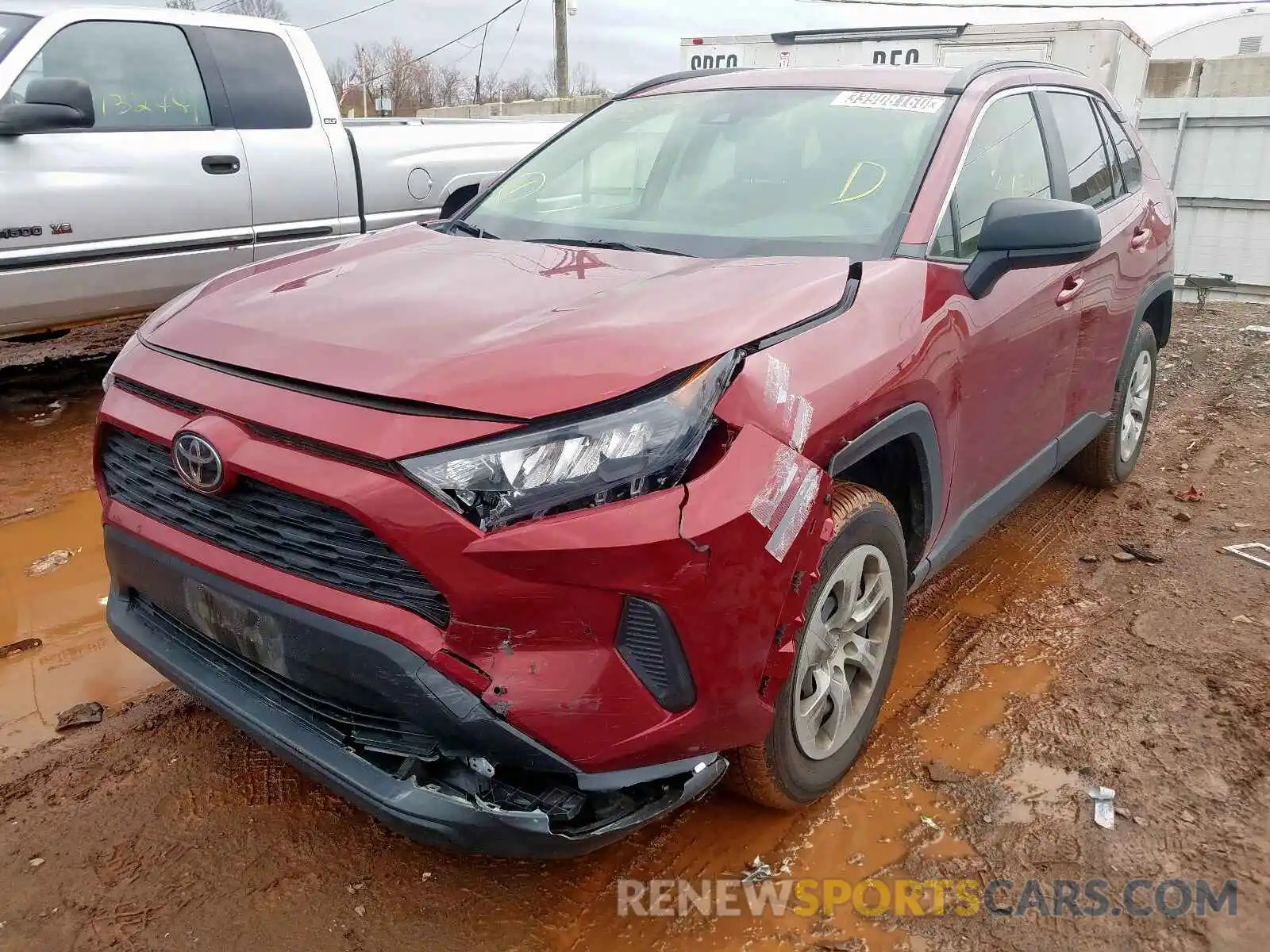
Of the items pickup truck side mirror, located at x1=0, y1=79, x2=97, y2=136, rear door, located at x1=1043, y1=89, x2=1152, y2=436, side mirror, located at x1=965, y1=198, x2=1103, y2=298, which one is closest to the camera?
side mirror, located at x1=965, y1=198, x2=1103, y2=298

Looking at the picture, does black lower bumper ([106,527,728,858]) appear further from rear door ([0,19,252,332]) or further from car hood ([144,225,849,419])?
rear door ([0,19,252,332])

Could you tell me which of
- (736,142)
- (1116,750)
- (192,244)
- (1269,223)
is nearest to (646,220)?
(736,142)

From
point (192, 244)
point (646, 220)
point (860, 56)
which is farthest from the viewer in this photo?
point (860, 56)

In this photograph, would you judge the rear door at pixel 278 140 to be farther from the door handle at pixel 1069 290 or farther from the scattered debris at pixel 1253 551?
the scattered debris at pixel 1253 551

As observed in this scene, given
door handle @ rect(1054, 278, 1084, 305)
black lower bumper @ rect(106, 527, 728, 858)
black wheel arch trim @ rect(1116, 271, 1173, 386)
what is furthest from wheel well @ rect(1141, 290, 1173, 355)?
black lower bumper @ rect(106, 527, 728, 858)

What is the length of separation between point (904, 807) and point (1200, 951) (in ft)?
2.30

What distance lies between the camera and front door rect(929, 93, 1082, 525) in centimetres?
277

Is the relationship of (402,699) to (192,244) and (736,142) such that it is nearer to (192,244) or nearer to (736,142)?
(736,142)

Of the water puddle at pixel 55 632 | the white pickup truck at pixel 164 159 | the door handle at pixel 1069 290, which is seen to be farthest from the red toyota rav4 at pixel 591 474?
the white pickup truck at pixel 164 159

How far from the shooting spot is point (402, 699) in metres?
1.81

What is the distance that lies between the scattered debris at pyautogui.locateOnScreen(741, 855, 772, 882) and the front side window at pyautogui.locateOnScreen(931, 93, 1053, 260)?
166 centimetres

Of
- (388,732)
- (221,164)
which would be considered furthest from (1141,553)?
(221,164)

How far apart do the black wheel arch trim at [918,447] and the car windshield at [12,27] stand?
4873 mm

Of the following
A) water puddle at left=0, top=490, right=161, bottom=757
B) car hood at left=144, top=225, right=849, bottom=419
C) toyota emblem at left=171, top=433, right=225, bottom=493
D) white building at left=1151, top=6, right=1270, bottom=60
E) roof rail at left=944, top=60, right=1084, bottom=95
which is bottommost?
water puddle at left=0, top=490, right=161, bottom=757
